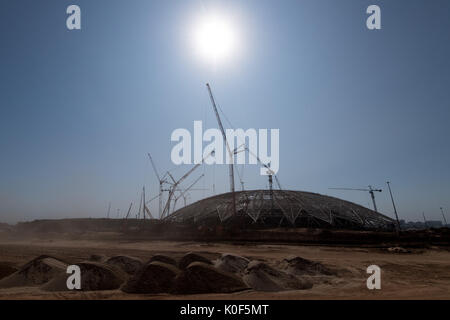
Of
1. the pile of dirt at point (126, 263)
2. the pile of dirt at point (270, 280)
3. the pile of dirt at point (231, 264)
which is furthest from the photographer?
the pile of dirt at point (231, 264)

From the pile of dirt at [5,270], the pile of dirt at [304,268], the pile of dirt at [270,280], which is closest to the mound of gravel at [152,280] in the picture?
the pile of dirt at [270,280]

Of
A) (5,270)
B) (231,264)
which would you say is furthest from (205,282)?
(5,270)

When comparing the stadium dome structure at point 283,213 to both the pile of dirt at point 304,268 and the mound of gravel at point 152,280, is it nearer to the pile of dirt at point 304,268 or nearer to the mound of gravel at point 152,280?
the pile of dirt at point 304,268

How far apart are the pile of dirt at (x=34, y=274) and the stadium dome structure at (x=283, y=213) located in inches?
1340

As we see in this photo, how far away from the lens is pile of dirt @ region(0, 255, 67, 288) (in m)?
14.3

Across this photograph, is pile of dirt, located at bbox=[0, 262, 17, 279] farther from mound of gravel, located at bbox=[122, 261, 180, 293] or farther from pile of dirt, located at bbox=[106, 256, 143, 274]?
mound of gravel, located at bbox=[122, 261, 180, 293]

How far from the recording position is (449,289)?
13930 mm

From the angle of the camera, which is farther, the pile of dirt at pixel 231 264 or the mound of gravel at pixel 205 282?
the pile of dirt at pixel 231 264

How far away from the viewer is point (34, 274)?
591 inches

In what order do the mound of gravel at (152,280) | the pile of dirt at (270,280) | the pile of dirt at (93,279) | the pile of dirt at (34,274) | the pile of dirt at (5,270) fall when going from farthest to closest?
the pile of dirt at (5,270) → the pile of dirt at (34,274) → the pile of dirt at (270,280) → the pile of dirt at (93,279) → the mound of gravel at (152,280)

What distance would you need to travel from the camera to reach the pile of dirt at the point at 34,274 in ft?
47.0
